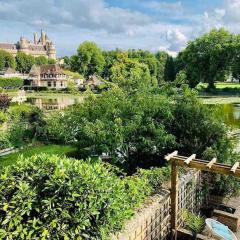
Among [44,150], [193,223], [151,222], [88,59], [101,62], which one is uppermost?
[88,59]

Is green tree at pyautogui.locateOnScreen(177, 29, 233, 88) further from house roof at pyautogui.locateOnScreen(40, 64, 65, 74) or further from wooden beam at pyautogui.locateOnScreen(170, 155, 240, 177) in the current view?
wooden beam at pyautogui.locateOnScreen(170, 155, 240, 177)

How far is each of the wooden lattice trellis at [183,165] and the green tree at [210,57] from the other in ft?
146

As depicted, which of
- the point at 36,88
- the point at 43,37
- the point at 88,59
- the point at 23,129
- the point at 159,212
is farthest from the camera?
the point at 43,37

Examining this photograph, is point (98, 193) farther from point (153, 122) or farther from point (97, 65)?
point (97, 65)

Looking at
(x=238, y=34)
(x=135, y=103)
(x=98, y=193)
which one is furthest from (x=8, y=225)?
(x=238, y=34)

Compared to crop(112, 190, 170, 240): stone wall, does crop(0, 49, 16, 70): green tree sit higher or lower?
higher

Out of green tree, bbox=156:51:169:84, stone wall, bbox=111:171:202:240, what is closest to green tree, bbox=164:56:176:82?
green tree, bbox=156:51:169:84

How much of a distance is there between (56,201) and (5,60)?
9488 cm

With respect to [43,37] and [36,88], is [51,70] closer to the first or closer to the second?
[36,88]

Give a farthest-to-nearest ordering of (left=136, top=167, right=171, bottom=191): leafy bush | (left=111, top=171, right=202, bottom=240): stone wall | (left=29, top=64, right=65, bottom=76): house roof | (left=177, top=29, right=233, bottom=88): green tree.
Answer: (left=29, top=64, right=65, bottom=76): house roof → (left=177, top=29, right=233, bottom=88): green tree → (left=136, top=167, right=171, bottom=191): leafy bush → (left=111, top=171, right=202, bottom=240): stone wall

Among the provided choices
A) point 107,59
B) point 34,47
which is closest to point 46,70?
point 107,59

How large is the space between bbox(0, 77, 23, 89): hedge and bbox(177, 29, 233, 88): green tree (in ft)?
130

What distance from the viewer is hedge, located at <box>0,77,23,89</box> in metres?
65.9

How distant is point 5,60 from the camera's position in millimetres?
90438
